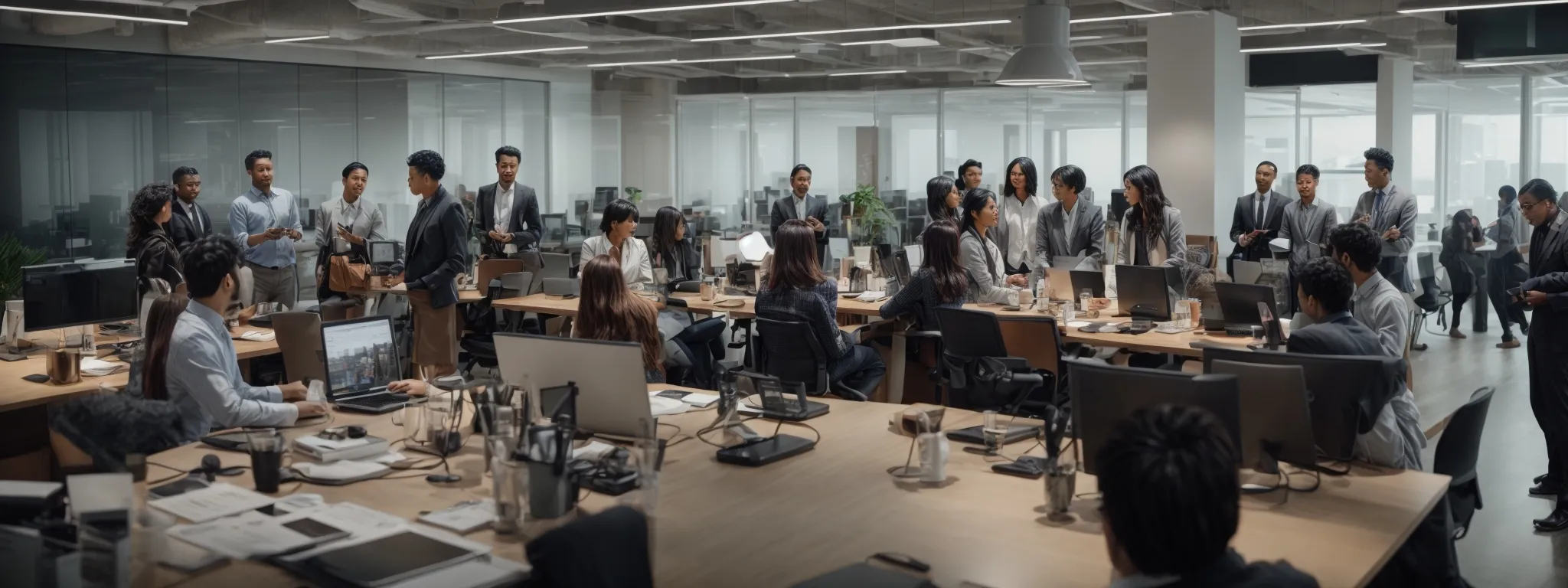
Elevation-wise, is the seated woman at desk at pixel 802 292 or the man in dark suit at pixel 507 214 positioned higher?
the man in dark suit at pixel 507 214

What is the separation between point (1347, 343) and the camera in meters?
4.01

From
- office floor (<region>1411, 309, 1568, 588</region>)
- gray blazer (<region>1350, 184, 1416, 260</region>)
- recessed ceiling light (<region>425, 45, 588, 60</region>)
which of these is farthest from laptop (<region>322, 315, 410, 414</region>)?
recessed ceiling light (<region>425, 45, 588, 60</region>)

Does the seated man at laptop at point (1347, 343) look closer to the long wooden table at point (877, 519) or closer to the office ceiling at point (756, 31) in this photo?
the long wooden table at point (877, 519)

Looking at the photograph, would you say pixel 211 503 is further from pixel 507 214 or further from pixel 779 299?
pixel 507 214

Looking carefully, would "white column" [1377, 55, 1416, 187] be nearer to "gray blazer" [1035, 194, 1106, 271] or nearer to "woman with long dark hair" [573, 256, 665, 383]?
"gray blazer" [1035, 194, 1106, 271]

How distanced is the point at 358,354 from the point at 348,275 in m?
4.46

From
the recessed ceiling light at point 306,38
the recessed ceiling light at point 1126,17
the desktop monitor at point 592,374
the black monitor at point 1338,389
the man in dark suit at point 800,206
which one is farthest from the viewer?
the man in dark suit at point 800,206

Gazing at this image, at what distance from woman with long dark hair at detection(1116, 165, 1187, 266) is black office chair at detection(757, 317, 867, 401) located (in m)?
2.61

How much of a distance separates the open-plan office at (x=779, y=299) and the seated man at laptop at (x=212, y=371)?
0.05 feet

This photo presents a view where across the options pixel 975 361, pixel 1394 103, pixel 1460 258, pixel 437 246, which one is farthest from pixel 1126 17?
pixel 1394 103

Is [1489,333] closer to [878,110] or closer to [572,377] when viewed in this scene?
[878,110]

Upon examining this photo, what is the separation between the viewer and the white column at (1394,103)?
602 inches

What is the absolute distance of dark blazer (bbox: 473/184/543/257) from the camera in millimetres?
10805

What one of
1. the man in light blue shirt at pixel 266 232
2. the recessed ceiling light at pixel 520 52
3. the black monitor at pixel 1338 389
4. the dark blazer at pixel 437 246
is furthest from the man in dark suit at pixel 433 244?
the recessed ceiling light at pixel 520 52
